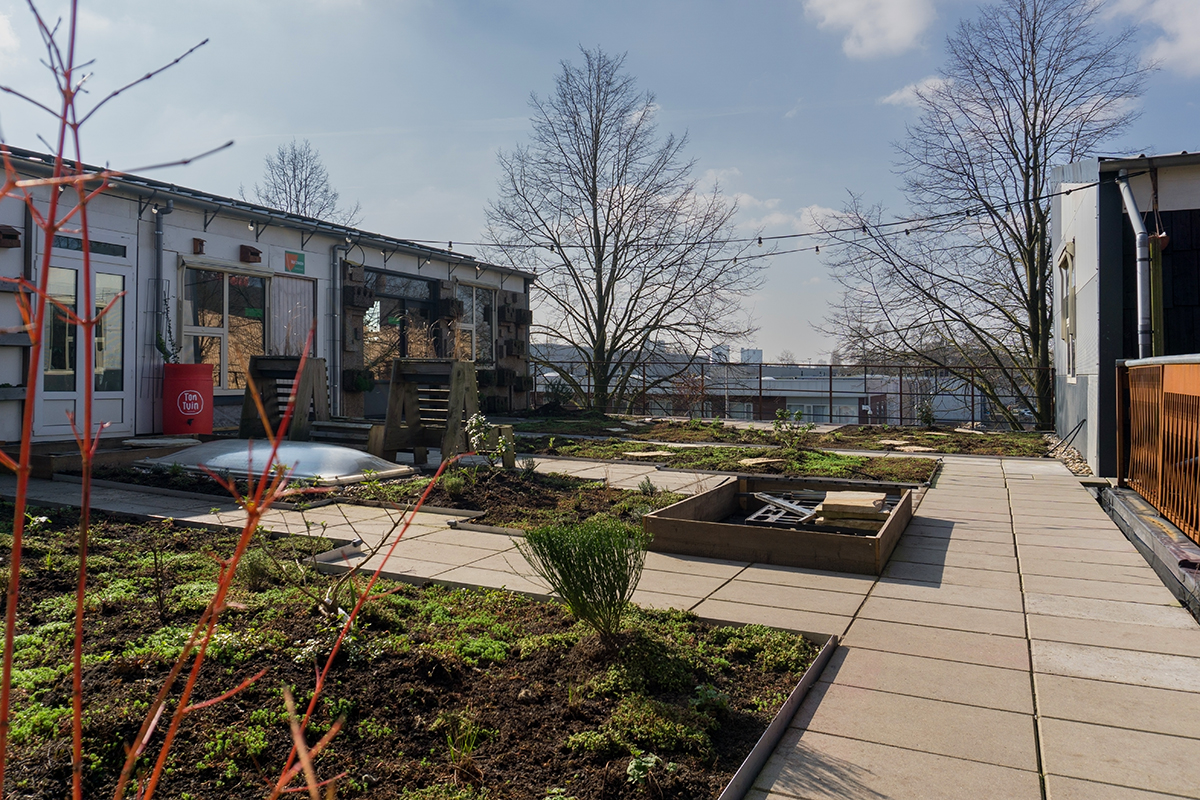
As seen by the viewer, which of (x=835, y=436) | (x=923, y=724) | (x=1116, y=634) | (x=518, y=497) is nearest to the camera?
(x=923, y=724)

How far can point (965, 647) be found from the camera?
334 centimetres

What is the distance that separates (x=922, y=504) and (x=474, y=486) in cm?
393

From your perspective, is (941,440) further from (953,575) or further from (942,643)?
(942,643)

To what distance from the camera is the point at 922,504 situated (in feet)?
22.3

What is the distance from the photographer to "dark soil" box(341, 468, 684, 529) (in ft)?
19.8

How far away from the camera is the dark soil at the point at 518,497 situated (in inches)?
238

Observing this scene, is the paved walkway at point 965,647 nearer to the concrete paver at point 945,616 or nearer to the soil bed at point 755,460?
the concrete paver at point 945,616

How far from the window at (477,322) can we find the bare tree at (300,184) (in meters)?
10.3

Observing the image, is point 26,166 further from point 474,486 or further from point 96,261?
point 474,486

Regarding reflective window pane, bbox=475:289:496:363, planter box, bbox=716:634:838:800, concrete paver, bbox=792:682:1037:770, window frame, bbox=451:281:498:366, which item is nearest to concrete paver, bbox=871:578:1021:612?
planter box, bbox=716:634:838:800

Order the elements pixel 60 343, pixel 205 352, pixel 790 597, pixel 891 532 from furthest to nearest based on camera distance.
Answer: pixel 205 352, pixel 60 343, pixel 891 532, pixel 790 597

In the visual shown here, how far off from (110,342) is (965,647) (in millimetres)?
9909

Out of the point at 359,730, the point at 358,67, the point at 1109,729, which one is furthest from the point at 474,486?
the point at 1109,729

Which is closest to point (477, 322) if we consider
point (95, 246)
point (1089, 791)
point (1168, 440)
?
point (95, 246)
